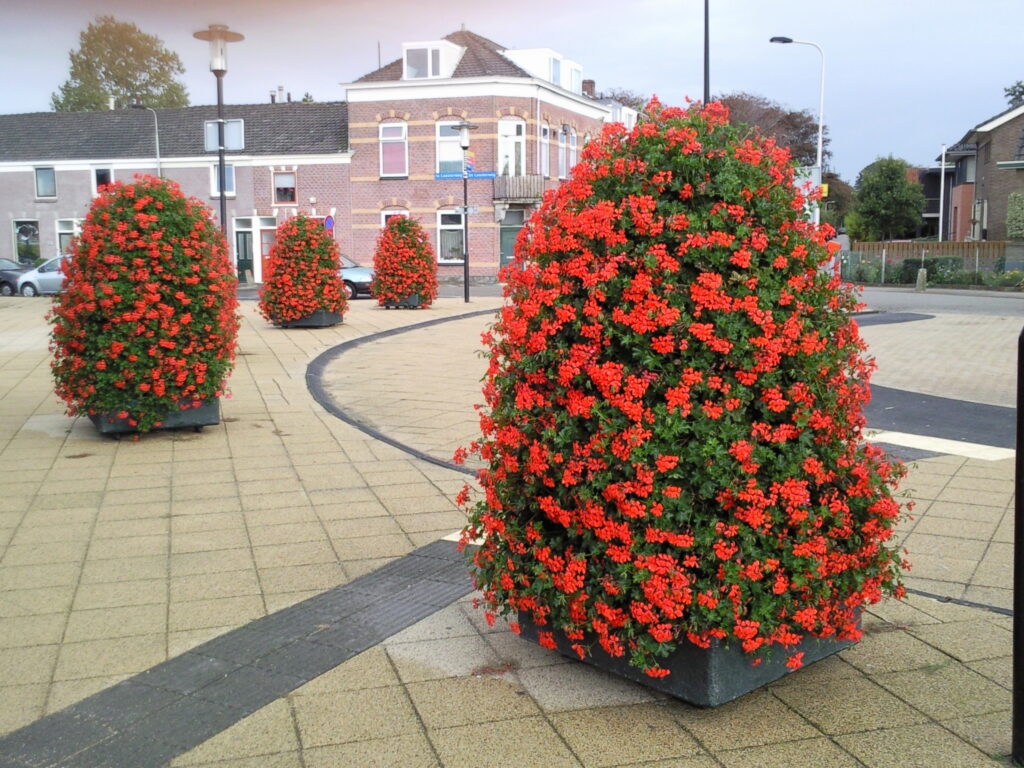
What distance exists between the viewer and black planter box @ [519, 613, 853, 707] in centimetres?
334

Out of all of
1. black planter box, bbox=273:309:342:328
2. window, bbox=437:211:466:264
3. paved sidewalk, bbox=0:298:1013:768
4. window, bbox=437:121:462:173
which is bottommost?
paved sidewalk, bbox=0:298:1013:768

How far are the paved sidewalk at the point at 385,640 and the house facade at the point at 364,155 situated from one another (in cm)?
3460

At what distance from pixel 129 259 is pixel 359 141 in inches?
1504

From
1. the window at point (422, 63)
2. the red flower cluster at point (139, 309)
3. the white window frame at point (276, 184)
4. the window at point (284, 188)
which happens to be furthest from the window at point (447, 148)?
the red flower cluster at point (139, 309)

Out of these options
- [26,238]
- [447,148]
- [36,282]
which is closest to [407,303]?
[36,282]

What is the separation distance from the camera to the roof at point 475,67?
4394 cm

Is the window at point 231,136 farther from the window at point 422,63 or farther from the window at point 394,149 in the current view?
the window at point 422,63

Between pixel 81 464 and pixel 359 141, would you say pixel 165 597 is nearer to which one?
pixel 81 464

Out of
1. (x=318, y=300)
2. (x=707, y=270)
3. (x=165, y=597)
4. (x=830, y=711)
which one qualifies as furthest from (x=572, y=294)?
(x=318, y=300)

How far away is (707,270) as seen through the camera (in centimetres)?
324

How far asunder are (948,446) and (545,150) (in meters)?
38.9

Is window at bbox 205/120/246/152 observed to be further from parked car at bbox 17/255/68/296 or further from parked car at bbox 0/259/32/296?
parked car at bbox 0/259/32/296

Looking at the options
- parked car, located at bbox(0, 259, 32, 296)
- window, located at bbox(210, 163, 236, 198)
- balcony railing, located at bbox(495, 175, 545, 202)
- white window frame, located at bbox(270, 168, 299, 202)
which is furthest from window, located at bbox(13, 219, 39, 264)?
balcony railing, located at bbox(495, 175, 545, 202)

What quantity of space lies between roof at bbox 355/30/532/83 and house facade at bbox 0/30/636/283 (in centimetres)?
8
